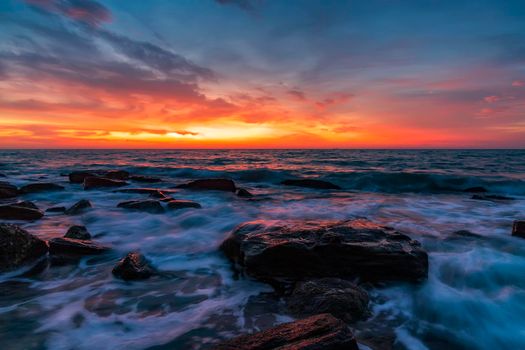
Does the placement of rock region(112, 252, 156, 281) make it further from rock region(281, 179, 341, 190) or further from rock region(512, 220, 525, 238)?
rock region(281, 179, 341, 190)

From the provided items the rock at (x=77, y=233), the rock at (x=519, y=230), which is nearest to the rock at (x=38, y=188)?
the rock at (x=77, y=233)

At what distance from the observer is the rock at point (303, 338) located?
2064mm

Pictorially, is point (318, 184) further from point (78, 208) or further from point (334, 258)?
point (334, 258)

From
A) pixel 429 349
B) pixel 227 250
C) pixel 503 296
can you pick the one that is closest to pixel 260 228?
pixel 227 250

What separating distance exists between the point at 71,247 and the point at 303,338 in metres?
3.87

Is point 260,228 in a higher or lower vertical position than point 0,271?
higher

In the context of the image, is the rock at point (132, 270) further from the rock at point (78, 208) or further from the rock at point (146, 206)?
the rock at point (78, 208)

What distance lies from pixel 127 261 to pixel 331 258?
8.28ft

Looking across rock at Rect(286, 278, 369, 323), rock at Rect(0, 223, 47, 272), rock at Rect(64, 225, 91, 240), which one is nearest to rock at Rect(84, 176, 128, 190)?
rock at Rect(64, 225, 91, 240)

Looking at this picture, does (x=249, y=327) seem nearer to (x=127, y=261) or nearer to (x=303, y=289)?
(x=303, y=289)

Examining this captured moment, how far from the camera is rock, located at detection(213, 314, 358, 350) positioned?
2.06 m

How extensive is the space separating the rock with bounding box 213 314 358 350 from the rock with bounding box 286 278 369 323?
1.99 feet

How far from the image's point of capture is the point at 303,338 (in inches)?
84.0

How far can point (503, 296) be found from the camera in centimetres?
361
